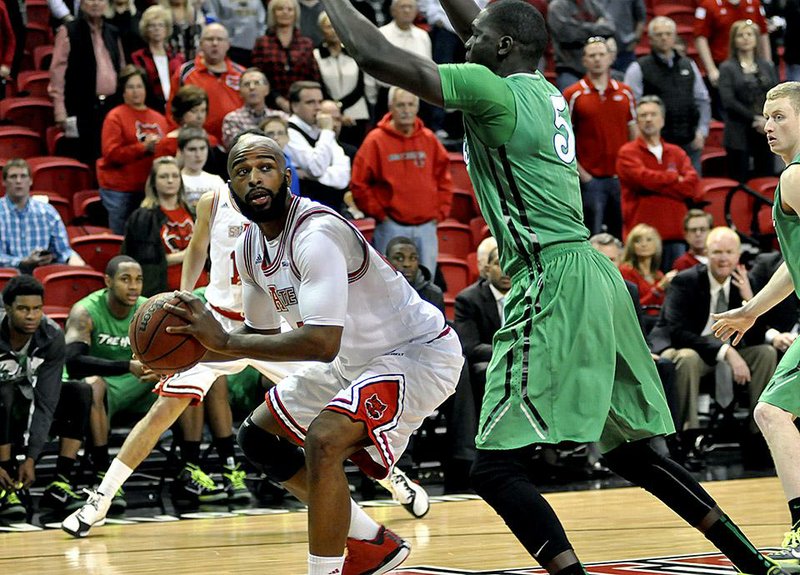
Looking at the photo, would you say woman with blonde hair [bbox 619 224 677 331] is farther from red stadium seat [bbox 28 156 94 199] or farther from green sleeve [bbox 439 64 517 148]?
green sleeve [bbox 439 64 517 148]

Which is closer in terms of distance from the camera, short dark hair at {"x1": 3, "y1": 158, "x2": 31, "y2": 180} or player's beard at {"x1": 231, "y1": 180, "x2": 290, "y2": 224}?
player's beard at {"x1": 231, "y1": 180, "x2": 290, "y2": 224}

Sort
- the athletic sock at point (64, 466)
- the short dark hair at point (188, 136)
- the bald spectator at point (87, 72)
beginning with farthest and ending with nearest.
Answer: the bald spectator at point (87, 72)
the short dark hair at point (188, 136)
the athletic sock at point (64, 466)

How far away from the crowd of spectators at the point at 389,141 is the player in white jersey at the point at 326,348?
308cm

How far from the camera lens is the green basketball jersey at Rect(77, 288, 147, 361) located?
26.4 ft

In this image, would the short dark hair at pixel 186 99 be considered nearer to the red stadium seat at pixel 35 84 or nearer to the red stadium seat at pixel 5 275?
the red stadium seat at pixel 5 275

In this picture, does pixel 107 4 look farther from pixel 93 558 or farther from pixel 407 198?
pixel 93 558

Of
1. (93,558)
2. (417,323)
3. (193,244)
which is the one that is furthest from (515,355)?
(193,244)

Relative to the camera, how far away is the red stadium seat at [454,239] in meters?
10.9

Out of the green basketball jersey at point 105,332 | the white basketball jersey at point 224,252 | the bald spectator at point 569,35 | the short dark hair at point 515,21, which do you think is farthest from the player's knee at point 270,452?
the bald spectator at point 569,35

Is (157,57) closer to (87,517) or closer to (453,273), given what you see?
(453,273)

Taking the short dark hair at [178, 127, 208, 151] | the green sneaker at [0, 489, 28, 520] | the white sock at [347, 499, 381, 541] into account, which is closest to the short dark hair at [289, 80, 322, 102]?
the short dark hair at [178, 127, 208, 151]

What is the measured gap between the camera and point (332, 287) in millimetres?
4340

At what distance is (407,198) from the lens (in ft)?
31.8

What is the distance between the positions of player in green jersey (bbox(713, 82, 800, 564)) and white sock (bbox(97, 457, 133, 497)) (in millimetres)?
3215
